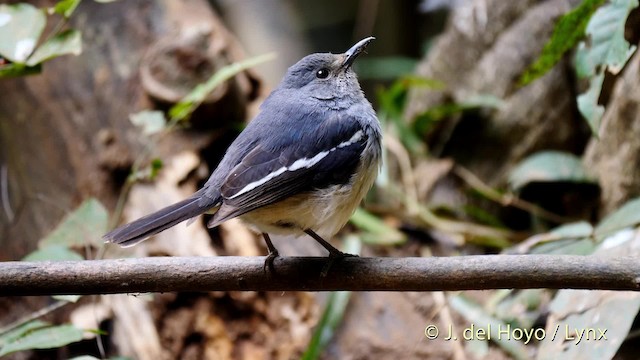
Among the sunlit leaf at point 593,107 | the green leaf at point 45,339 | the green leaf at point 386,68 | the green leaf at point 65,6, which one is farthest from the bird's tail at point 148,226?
the green leaf at point 386,68

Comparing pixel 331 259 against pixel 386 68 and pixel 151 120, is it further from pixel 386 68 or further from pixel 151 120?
pixel 386 68

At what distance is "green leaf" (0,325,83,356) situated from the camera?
2520 millimetres

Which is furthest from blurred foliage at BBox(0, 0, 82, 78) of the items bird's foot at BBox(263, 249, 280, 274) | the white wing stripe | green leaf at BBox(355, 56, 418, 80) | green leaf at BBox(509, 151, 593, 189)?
green leaf at BBox(355, 56, 418, 80)

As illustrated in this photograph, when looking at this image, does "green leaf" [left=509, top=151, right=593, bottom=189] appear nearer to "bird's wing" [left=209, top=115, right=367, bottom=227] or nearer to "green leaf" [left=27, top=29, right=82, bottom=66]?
"bird's wing" [left=209, top=115, right=367, bottom=227]

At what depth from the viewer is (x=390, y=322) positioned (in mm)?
3793

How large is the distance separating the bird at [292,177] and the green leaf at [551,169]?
1666 millimetres

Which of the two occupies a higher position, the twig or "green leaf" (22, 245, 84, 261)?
"green leaf" (22, 245, 84, 261)

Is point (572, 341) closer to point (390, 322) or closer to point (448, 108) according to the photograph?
point (390, 322)

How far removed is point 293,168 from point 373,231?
1.92m

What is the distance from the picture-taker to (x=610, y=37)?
9.01 feet

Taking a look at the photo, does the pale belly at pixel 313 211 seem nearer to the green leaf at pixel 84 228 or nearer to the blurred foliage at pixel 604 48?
the green leaf at pixel 84 228

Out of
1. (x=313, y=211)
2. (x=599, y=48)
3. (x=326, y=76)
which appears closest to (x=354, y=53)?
(x=326, y=76)

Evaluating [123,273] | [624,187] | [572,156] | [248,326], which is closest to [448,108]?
[572,156]

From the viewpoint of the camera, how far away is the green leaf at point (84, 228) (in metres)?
3.15
